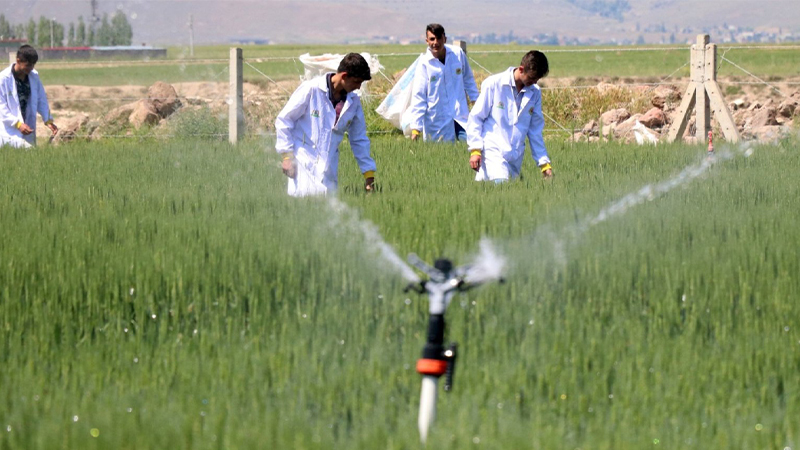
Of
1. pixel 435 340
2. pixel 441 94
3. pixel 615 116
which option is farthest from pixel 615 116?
pixel 435 340

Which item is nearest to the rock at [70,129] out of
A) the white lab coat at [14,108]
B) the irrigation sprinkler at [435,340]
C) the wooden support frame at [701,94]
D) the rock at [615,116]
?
the white lab coat at [14,108]

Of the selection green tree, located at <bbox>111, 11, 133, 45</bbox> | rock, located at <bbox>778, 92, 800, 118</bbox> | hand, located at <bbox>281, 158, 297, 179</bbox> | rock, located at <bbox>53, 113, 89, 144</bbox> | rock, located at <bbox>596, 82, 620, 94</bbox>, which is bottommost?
rock, located at <bbox>53, 113, 89, 144</bbox>

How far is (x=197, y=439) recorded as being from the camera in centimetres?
311

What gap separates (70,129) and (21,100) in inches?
266

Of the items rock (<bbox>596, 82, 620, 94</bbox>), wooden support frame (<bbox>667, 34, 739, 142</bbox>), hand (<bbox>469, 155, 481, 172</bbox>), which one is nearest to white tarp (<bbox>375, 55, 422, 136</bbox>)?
wooden support frame (<bbox>667, 34, 739, 142</bbox>)

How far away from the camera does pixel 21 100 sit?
1212 centimetres

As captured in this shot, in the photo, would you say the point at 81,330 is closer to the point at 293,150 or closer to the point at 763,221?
the point at 293,150

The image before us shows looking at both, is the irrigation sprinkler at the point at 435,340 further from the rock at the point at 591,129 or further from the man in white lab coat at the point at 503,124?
the rock at the point at 591,129

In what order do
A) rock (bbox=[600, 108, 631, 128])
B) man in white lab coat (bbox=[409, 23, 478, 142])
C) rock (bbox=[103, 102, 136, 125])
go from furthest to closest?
rock (bbox=[103, 102, 136, 125]) → rock (bbox=[600, 108, 631, 128]) → man in white lab coat (bbox=[409, 23, 478, 142])

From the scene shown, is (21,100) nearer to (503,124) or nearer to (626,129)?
(503,124)

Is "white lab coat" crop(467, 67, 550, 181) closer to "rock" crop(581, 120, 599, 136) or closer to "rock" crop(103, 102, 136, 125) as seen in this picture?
"rock" crop(581, 120, 599, 136)

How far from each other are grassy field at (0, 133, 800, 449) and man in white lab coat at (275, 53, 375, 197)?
11.2 inches

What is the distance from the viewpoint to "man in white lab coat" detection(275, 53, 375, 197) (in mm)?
7520

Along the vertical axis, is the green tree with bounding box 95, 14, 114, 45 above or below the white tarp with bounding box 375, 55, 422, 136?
above
